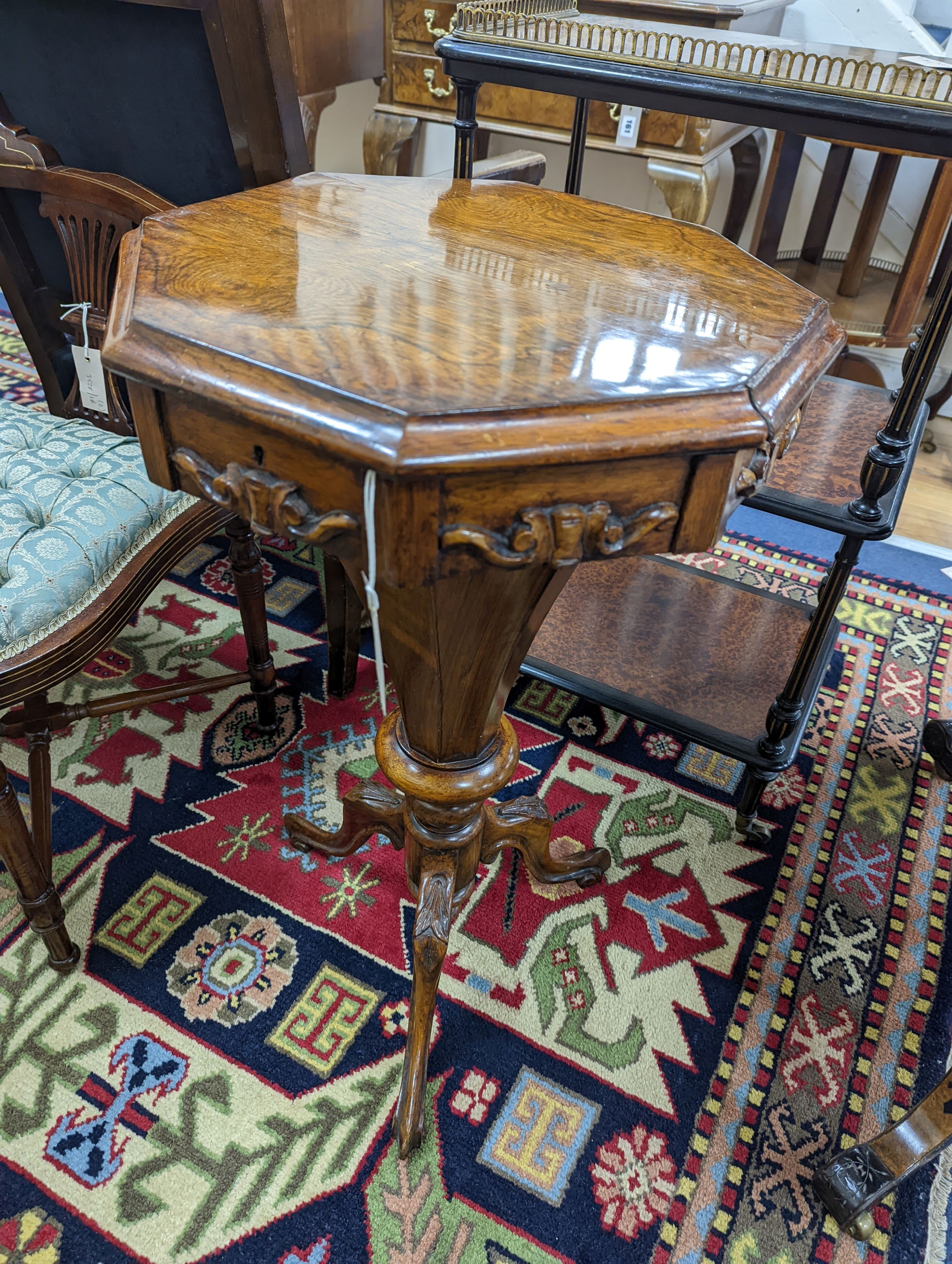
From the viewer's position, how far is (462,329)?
69 cm

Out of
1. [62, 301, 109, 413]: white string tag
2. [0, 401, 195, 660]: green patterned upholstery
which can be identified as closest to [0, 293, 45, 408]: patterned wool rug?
[62, 301, 109, 413]: white string tag

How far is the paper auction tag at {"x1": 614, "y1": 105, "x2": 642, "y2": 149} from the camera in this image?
2102mm

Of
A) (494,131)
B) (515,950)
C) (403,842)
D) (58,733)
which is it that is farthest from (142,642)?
(494,131)

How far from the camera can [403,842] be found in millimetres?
1274

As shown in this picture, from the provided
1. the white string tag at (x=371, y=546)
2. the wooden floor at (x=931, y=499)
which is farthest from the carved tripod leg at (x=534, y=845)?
the wooden floor at (x=931, y=499)

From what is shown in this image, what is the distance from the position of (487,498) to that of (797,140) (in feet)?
8.37

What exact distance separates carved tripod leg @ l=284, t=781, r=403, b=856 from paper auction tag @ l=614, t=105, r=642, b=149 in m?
1.78

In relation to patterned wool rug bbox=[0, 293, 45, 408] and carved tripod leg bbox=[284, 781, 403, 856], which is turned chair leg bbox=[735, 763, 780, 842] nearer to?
carved tripod leg bbox=[284, 781, 403, 856]

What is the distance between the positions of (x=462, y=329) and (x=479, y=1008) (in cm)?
93

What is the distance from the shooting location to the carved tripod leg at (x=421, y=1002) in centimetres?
A: 103

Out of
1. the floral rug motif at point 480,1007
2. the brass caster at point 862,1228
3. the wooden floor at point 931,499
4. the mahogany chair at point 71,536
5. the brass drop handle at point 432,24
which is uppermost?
the brass drop handle at point 432,24

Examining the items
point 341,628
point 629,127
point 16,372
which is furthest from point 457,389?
point 16,372

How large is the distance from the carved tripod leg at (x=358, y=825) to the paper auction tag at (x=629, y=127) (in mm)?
1783

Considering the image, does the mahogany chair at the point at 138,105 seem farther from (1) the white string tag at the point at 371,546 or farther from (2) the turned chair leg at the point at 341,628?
(1) the white string tag at the point at 371,546
